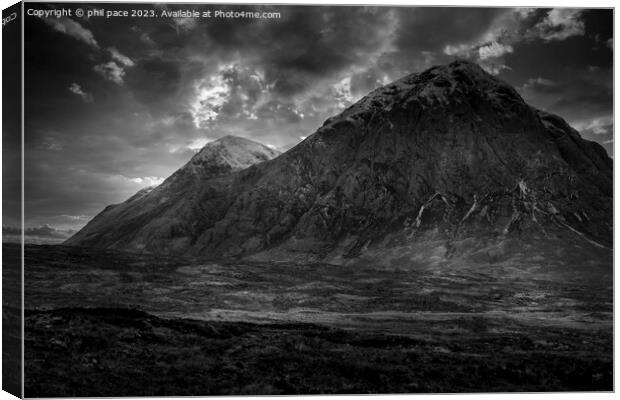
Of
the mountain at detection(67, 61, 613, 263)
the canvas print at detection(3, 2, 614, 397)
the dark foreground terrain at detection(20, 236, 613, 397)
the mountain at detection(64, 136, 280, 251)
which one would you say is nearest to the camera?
the dark foreground terrain at detection(20, 236, 613, 397)

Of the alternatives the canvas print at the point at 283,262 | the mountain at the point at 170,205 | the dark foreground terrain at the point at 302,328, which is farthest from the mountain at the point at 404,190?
the dark foreground terrain at the point at 302,328

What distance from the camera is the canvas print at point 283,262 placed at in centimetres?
2928

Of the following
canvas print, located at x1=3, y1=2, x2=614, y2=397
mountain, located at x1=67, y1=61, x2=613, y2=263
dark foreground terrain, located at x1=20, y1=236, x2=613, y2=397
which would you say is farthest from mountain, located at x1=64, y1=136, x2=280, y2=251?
dark foreground terrain, located at x1=20, y1=236, x2=613, y2=397

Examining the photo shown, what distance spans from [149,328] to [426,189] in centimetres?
2998

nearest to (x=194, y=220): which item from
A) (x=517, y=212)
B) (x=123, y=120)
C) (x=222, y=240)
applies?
(x=222, y=240)

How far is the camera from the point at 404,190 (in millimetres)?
53625

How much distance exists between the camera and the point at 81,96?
109 ft

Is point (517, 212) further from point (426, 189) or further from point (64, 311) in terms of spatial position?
point (64, 311)

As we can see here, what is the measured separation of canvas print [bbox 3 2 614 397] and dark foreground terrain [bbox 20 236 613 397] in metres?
0.11

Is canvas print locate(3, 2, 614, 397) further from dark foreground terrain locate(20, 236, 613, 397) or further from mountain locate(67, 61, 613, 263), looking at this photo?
mountain locate(67, 61, 613, 263)

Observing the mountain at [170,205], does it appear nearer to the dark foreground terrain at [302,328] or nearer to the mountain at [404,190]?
the mountain at [404,190]

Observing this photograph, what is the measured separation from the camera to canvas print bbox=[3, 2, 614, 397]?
29281 millimetres

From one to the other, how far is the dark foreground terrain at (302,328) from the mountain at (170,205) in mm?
2358

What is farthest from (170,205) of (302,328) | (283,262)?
(302,328)
